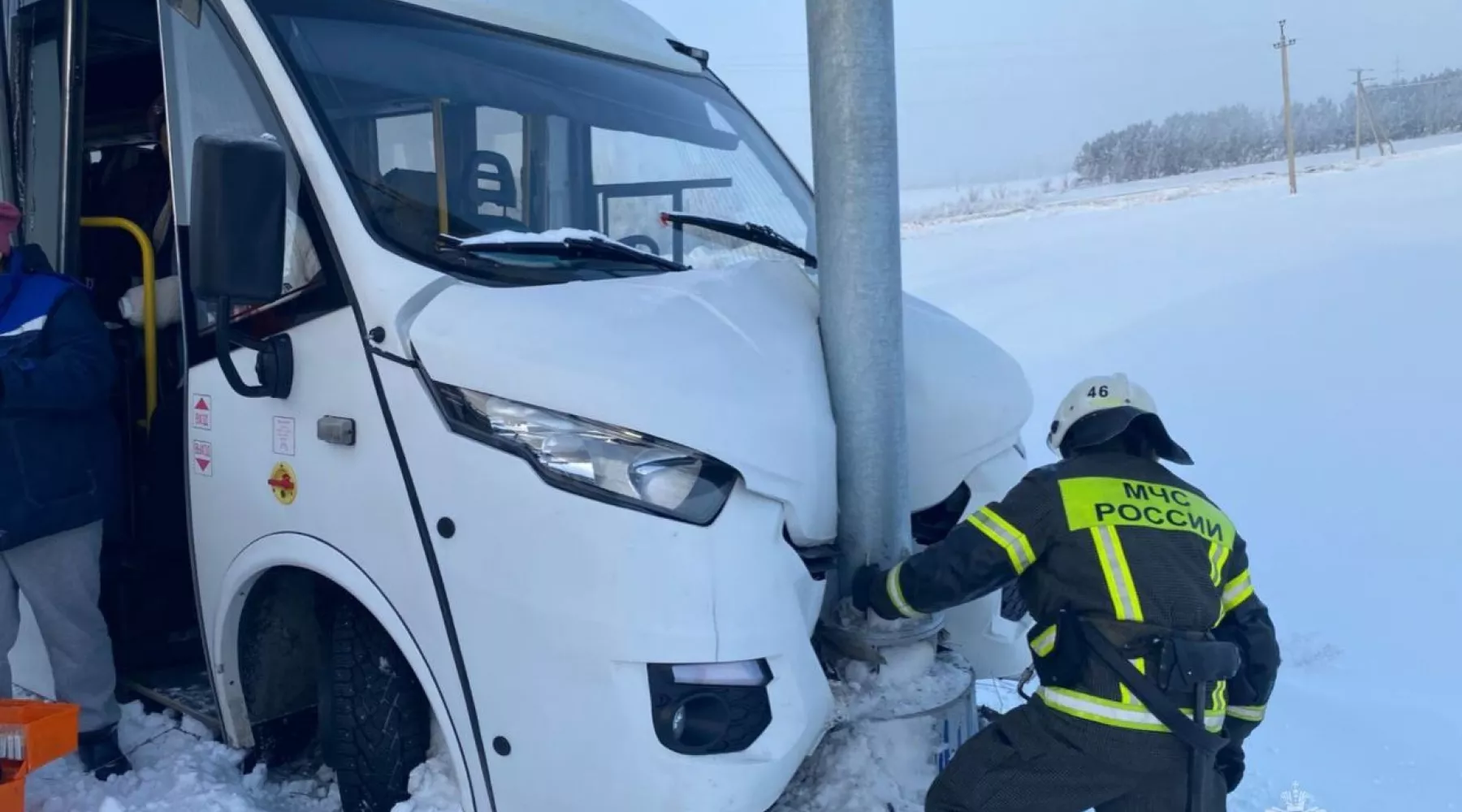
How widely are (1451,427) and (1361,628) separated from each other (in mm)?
4358

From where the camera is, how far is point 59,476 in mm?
3197

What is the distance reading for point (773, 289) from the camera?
289cm

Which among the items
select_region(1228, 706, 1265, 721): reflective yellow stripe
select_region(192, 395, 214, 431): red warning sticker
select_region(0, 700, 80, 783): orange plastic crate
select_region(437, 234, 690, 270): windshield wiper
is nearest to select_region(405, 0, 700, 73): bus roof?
select_region(437, 234, 690, 270): windshield wiper

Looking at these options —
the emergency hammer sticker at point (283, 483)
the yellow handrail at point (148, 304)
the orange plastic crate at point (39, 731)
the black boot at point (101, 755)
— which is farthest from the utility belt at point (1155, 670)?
the yellow handrail at point (148, 304)

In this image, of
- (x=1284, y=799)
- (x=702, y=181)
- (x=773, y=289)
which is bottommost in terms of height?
(x=1284, y=799)

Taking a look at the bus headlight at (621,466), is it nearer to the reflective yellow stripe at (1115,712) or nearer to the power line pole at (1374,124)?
the reflective yellow stripe at (1115,712)

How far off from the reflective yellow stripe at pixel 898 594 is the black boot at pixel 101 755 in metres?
2.26

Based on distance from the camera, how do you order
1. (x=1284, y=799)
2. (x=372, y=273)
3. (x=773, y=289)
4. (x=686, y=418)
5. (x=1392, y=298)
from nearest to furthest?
(x=686, y=418) < (x=372, y=273) < (x=773, y=289) < (x=1284, y=799) < (x=1392, y=298)

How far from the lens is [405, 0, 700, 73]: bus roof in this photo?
3285 millimetres

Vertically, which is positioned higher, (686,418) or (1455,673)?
(686,418)

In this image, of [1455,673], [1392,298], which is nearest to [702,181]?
[1455,673]

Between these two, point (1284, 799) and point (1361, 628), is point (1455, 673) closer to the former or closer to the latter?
point (1361, 628)

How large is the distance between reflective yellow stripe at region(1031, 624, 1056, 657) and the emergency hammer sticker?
1.74 meters

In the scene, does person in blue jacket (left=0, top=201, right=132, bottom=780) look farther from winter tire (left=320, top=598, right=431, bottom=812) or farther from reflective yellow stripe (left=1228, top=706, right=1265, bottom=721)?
reflective yellow stripe (left=1228, top=706, right=1265, bottom=721)
